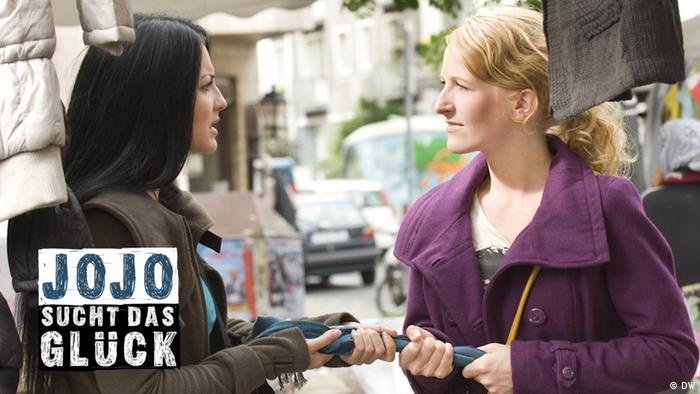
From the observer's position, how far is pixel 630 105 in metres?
6.22

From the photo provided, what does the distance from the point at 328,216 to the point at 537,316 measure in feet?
60.3

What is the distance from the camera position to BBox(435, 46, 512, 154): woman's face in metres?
2.83

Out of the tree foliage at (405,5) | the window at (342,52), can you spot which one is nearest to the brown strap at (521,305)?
the tree foliage at (405,5)

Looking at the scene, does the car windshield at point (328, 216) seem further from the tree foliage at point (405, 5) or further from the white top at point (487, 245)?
the white top at point (487, 245)

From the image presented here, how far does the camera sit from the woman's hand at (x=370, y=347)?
104 inches

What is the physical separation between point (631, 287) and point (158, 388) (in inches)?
43.2

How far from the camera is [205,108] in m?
2.58

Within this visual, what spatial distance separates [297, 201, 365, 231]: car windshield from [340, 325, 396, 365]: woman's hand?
715 inches

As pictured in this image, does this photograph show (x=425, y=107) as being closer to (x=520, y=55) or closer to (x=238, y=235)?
(x=238, y=235)

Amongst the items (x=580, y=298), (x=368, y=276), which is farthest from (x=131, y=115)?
(x=368, y=276)

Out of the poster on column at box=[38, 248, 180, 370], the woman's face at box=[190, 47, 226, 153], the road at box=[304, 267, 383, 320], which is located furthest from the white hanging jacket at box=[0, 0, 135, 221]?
the road at box=[304, 267, 383, 320]

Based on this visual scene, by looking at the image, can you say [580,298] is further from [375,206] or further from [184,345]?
[375,206]

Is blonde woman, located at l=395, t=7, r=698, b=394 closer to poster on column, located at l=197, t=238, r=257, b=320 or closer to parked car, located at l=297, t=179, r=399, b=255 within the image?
poster on column, located at l=197, t=238, r=257, b=320

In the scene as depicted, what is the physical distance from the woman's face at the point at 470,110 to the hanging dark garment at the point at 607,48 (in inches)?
16.1
